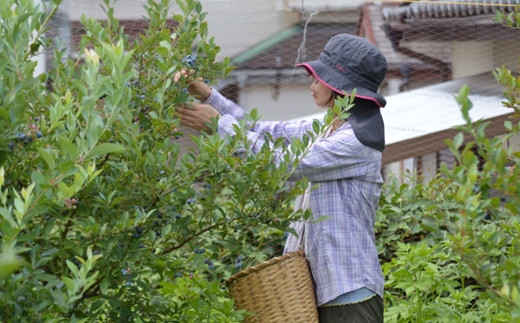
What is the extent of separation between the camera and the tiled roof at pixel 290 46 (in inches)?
266

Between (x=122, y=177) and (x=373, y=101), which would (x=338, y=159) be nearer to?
(x=373, y=101)

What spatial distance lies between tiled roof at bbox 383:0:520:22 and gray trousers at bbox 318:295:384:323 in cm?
397

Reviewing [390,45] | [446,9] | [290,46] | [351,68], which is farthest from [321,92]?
[390,45]

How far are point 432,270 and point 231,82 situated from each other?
3.41m

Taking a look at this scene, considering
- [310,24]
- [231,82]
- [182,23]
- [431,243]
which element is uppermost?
[182,23]

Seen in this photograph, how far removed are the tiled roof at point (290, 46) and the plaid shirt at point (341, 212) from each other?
11.1 feet

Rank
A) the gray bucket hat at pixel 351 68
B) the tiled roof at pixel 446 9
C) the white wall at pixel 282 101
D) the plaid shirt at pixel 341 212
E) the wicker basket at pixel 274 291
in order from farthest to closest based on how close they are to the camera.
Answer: the white wall at pixel 282 101
the tiled roof at pixel 446 9
the gray bucket hat at pixel 351 68
the plaid shirt at pixel 341 212
the wicker basket at pixel 274 291

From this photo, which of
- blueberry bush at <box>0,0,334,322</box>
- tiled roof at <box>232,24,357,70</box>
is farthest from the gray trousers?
tiled roof at <box>232,24,357,70</box>

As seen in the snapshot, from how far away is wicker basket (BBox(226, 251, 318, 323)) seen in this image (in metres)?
3.01

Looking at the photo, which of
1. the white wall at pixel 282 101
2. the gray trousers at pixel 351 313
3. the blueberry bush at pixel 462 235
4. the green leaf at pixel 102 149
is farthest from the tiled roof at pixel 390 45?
the green leaf at pixel 102 149

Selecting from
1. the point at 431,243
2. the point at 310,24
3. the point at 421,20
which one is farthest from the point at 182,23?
the point at 421,20

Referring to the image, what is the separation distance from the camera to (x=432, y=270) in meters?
4.44

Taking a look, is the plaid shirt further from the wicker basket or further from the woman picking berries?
the wicker basket

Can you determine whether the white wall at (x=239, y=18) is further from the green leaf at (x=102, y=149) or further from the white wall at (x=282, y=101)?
the green leaf at (x=102, y=149)
